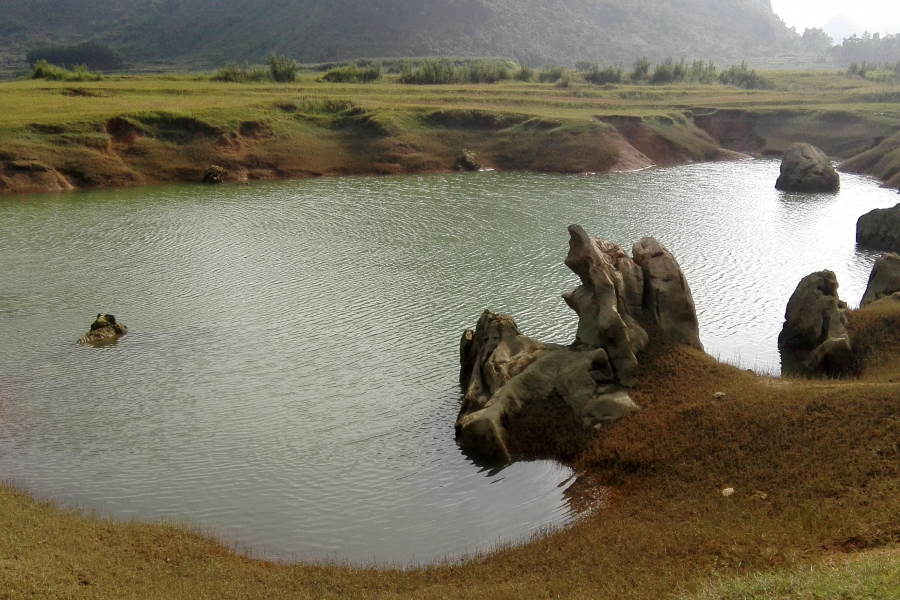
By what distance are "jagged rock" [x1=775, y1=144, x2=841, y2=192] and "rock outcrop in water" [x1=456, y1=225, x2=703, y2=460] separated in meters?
41.8

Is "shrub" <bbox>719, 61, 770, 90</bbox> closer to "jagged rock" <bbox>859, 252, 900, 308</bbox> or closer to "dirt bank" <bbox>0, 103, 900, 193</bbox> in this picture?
"dirt bank" <bbox>0, 103, 900, 193</bbox>

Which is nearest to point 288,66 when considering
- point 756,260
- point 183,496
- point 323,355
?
point 756,260

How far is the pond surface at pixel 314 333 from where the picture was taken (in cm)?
1819

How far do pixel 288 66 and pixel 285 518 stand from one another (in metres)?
84.5

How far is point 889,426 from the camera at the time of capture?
15961mm

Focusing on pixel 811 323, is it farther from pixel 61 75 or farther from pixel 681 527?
pixel 61 75

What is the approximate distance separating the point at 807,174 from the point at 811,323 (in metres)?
37.8

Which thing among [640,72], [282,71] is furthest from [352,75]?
[640,72]

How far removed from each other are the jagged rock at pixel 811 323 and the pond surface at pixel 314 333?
124cm

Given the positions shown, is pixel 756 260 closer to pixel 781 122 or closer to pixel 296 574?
pixel 296 574

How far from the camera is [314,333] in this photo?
2841 cm

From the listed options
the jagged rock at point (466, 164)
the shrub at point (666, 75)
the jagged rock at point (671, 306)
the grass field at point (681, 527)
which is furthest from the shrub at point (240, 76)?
the grass field at point (681, 527)

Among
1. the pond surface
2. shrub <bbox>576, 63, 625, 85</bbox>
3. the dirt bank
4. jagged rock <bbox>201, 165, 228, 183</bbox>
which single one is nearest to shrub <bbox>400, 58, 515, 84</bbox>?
shrub <bbox>576, 63, 625, 85</bbox>

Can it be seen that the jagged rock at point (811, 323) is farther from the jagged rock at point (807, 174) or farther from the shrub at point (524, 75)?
the shrub at point (524, 75)
